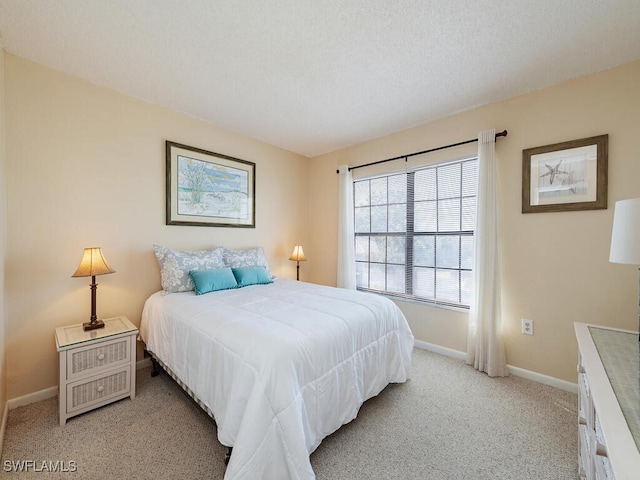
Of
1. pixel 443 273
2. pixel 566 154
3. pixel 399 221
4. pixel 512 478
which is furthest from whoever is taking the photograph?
pixel 399 221

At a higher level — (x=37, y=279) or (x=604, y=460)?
(x=37, y=279)

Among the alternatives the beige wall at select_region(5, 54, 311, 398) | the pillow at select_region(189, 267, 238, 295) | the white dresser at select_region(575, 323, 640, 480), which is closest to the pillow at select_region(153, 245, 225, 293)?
the pillow at select_region(189, 267, 238, 295)

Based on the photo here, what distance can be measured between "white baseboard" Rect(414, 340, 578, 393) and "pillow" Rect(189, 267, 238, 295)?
228 cm

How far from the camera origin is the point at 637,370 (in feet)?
3.51

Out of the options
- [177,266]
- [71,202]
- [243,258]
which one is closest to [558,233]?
[243,258]

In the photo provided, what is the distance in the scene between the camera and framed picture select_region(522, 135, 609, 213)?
6.74ft

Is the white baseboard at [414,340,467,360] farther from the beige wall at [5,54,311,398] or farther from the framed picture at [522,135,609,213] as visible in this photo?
the beige wall at [5,54,311,398]

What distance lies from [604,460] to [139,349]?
3.15m

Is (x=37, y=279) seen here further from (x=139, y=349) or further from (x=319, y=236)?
(x=319, y=236)

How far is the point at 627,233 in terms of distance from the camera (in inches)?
47.0

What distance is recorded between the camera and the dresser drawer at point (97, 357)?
1791mm

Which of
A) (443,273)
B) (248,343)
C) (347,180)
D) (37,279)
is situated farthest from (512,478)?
(37,279)

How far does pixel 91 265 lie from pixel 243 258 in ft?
4.43

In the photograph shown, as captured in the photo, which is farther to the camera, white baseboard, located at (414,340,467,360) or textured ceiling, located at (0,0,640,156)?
white baseboard, located at (414,340,467,360)
